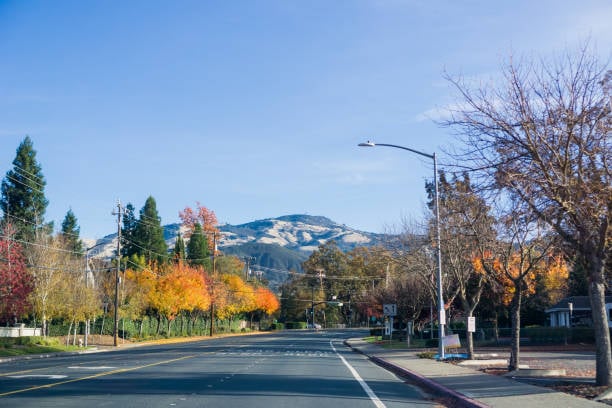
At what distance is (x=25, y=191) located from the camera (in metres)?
71.2

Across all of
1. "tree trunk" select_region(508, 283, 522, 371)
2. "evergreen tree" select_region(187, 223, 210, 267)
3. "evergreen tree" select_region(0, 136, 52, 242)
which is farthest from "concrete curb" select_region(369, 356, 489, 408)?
"evergreen tree" select_region(187, 223, 210, 267)

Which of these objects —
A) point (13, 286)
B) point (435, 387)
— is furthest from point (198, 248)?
point (435, 387)

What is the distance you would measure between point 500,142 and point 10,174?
66083mm

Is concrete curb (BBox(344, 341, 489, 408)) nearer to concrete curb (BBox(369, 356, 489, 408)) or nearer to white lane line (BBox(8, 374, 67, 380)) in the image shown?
concrete curb (BBox(369, 356, 489, 408))

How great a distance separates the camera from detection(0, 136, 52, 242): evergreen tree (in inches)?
2778

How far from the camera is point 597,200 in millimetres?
14734

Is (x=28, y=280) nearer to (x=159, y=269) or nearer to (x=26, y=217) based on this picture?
(x=26, y=217)

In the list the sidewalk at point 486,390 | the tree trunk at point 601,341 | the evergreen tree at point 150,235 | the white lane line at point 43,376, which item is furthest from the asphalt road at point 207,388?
the evergreen tree at point 150,235

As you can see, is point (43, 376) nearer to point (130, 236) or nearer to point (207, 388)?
point (207, 388)

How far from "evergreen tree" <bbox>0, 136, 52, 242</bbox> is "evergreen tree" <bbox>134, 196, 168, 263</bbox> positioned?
27741 millimetres

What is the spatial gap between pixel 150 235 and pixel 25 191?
1265 inches

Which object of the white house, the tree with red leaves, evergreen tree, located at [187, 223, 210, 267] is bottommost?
the white house

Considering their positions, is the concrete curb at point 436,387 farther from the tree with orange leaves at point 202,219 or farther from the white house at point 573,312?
the tree with orange leaves at point 202,219

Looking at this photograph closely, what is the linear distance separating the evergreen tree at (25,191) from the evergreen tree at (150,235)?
91.0 feet
